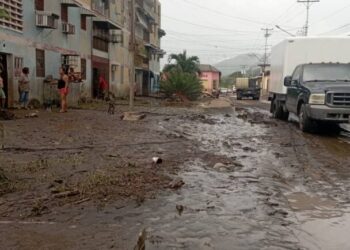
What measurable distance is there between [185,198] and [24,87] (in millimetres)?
14431

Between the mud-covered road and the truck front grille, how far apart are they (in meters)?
1.88

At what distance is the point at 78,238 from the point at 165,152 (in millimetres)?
5285

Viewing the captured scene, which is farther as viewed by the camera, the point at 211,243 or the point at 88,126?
the point at 88,126

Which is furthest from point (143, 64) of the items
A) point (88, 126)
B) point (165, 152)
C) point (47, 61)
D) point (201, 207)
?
point (201, 207)

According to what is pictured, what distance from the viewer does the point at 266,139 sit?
12648 millimetres

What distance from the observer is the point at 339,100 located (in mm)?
13008

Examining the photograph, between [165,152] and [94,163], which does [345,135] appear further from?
[94,163]

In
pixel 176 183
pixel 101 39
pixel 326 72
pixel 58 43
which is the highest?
pixel 101 39

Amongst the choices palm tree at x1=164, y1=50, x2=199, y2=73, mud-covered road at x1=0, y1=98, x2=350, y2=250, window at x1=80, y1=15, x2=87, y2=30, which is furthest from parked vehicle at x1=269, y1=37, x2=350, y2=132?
palm tree at x1=164, y1=50, x2=199, y2=73

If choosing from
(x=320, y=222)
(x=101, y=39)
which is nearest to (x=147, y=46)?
(x=101, y=39)

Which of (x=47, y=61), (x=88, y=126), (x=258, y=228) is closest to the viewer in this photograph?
(x=258, y=228)

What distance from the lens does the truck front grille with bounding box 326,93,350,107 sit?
13.0 metres

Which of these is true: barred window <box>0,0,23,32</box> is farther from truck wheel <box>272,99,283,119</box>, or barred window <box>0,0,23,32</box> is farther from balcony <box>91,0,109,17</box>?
balcony <box>91,0,109,17</box>

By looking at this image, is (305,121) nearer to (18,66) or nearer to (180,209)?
(180,209)
